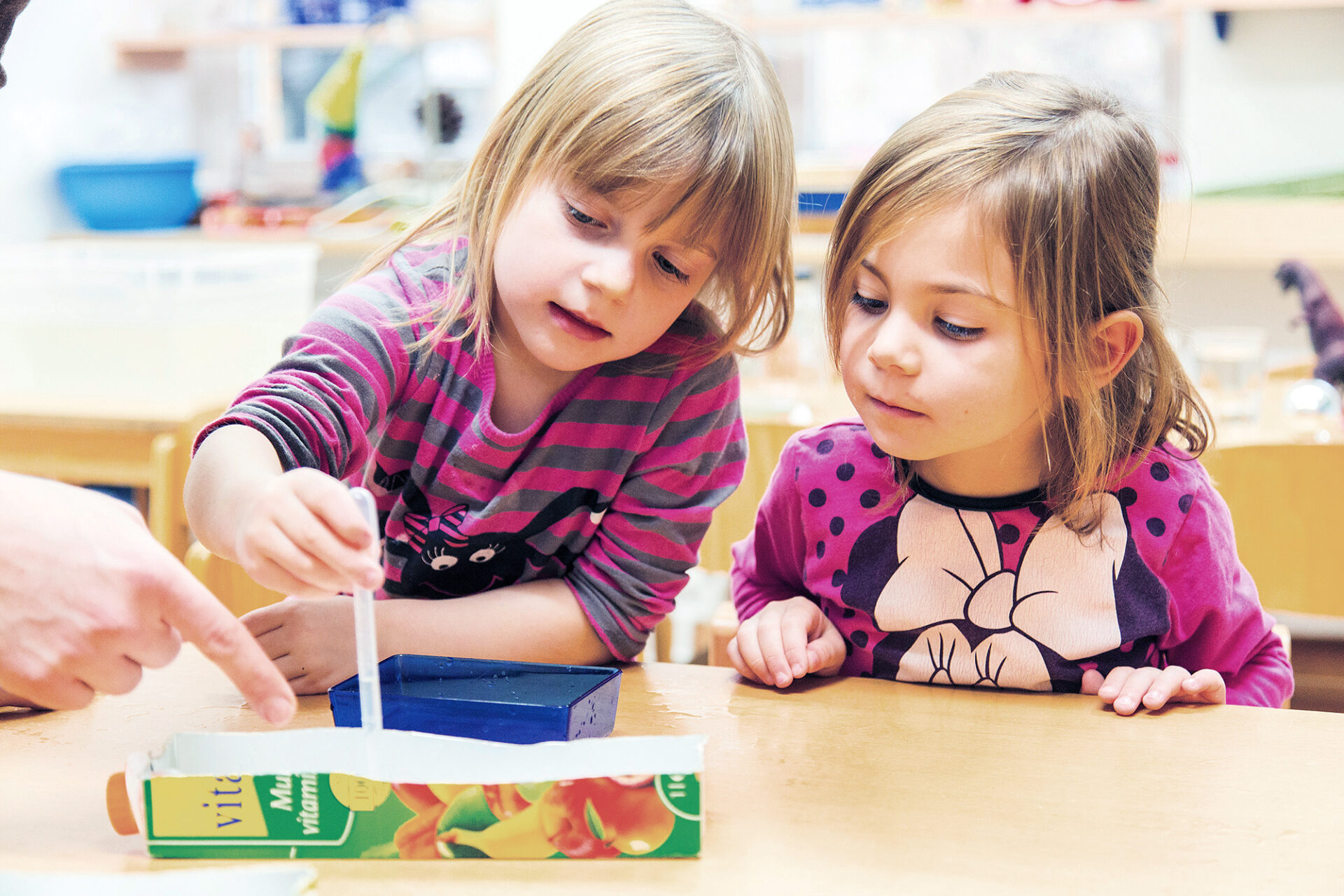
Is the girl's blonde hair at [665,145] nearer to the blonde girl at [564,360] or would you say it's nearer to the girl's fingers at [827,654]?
the blonde girl at [564,360]

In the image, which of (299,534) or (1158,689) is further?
(1158,689)

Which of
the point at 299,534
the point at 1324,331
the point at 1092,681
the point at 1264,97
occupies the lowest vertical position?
the point at 1092,681

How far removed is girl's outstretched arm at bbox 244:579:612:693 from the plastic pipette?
0.22 meters

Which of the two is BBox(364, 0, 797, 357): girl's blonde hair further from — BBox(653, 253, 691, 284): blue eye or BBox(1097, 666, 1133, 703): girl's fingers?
BBox(1097, 666, 1133, 703): girl's fingers

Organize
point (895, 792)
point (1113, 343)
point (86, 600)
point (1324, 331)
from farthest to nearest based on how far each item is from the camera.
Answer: point (1324, 331), point (1113, 343), point (895, 792), point (86, 600)

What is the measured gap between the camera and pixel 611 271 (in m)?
0.75

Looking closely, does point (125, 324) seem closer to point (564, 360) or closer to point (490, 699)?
point (564, 360)

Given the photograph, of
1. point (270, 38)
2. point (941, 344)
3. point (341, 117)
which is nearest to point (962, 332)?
point (941, 344)

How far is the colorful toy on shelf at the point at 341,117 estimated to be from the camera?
3109 millimetres

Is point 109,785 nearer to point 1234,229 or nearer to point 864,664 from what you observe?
point 864,664

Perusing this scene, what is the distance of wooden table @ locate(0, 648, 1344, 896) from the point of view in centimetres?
53

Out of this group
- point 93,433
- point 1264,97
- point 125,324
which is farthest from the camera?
point 1264,97

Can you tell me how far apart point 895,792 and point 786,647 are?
0.62 ft

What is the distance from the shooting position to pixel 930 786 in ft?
2.02
